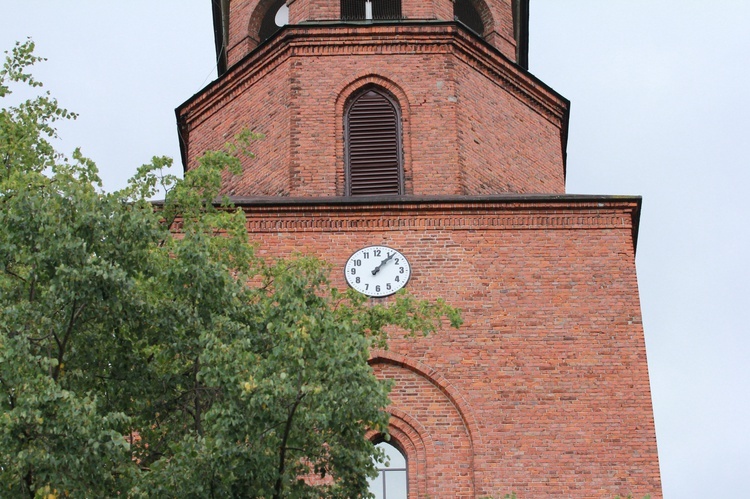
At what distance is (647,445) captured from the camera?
56.2 feet

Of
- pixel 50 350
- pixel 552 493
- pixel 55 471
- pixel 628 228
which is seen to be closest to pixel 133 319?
pixel 50 350

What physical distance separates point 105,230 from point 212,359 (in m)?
1.39

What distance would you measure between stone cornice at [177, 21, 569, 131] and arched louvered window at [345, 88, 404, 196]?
2.52ft

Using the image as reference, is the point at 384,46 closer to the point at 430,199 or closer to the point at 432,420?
the point at 430,199

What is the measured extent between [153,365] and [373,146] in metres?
8.20

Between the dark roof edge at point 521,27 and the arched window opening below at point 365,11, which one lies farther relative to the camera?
the dark roof edge at point 521,27

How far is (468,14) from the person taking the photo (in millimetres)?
23359

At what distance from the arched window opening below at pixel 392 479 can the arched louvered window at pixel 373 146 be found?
3.92 meters

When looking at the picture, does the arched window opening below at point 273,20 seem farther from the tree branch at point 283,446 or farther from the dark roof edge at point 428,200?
the tree branch at point 283,446

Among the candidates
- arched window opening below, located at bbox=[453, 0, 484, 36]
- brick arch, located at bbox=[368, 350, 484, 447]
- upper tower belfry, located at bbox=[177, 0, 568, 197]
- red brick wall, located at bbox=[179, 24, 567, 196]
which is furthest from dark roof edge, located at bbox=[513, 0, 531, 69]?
brick arch, located at bbox=[368, 350, 484, 447]

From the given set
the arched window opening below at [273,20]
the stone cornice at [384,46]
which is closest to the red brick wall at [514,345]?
the stone cornice at [384,46]

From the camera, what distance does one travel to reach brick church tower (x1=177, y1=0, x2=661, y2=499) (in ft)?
56.4

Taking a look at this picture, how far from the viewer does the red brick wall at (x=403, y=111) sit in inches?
784

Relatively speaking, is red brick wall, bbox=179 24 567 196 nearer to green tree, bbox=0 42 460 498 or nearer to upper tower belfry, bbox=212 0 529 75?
upper tower belfry, bbox=212 0 529 75
